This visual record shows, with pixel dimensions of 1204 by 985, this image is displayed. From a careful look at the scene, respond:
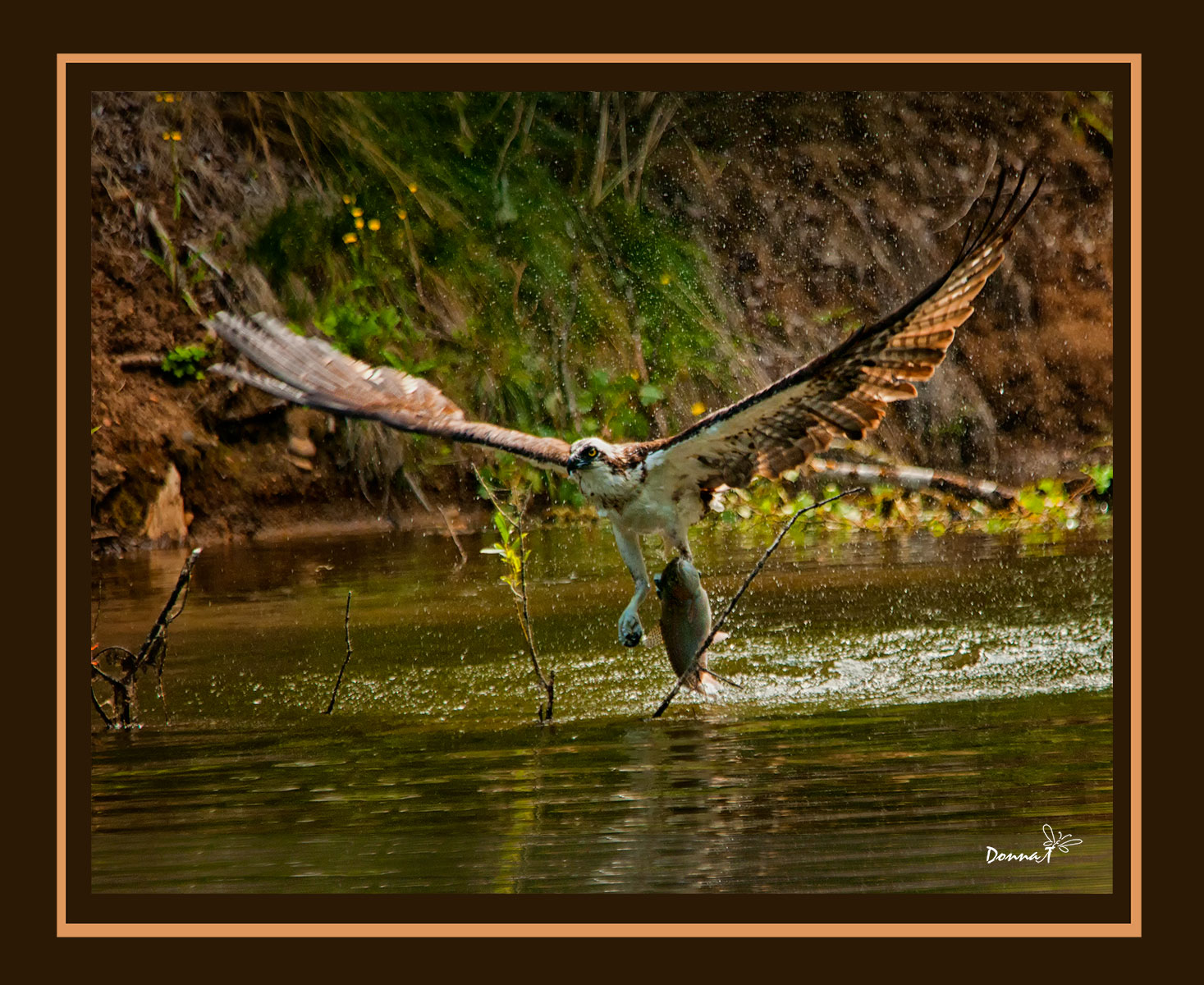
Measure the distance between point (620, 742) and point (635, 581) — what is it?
1.34m

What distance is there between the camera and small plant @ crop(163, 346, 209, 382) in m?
15.0

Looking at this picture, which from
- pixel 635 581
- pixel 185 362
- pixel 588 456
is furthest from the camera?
pixel 185 362

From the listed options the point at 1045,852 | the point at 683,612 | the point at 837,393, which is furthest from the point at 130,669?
the point at 1045,852

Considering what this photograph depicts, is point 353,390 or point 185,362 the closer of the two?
point 353,390

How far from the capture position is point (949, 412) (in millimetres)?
17234

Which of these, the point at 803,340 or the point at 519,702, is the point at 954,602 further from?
the point at 803,340

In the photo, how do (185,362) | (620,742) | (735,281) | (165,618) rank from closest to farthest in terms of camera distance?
(620,742)
(165,618)
(185,362)
(735,281)

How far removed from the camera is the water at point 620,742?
204 inches

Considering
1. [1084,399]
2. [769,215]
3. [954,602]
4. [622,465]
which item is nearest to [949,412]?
[1084,399]

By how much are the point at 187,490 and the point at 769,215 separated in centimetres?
810

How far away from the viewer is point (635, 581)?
8.03 metres

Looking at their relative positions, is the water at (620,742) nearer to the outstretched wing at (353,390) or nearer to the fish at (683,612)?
the fish at (683,612)

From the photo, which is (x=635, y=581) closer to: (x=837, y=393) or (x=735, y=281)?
(x=837, y=393)

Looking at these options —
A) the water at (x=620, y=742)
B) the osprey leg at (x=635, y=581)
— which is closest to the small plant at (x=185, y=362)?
the water at (x=620, y=742)
